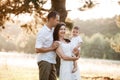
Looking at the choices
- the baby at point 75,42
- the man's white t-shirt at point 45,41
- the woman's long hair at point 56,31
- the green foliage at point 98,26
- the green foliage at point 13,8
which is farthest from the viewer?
the green foliage at point 98,26

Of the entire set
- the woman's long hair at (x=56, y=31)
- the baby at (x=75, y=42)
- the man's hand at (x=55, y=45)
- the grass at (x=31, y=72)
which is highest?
the woman's long hair at (x=56, y=31)

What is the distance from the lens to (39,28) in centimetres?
1986

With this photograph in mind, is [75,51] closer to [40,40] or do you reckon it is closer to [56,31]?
[56,31]

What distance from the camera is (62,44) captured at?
25.4 ft

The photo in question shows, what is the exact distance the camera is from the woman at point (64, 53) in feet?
25.2

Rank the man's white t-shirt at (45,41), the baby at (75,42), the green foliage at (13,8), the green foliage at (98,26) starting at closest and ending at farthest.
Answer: the man's white t-shirt at (45,41) < the baby at (75,42) < the green foliage at (13,8) < the green foliage at (98,26)

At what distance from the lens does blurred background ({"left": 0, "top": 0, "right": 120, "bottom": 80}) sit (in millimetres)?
17641

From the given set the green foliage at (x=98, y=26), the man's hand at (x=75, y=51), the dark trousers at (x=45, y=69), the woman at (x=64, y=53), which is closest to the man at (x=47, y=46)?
the dark trousers at (x=45, y=69)

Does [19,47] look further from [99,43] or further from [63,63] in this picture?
[63,63]

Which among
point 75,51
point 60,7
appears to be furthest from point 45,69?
point 60,7

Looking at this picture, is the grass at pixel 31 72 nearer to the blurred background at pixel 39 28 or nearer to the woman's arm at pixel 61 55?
the blurred background at pixel 39 28

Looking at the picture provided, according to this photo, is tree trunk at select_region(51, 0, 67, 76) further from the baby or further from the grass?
the baby

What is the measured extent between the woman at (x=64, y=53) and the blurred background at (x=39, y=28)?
7.66m

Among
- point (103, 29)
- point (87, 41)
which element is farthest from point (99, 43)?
point (103, 29)
